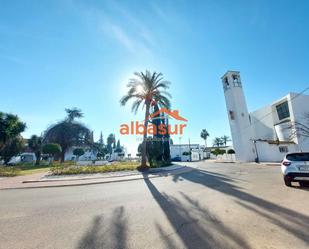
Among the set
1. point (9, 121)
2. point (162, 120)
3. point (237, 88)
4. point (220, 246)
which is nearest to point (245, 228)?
point (220, 246)

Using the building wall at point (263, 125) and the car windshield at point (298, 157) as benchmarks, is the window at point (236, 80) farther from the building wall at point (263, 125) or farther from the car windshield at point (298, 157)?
the car windshield at point (298, 157)

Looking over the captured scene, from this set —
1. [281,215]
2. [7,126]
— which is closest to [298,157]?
[281,215]

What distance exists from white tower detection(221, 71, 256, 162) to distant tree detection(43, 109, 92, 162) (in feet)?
118

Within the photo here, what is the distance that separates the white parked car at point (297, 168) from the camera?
7.53 meters

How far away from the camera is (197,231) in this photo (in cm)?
374

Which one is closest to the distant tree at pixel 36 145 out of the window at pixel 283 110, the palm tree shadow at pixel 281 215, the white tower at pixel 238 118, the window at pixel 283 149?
the palm tree shadow at pixel 281 215

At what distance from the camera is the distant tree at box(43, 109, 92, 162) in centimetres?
4059

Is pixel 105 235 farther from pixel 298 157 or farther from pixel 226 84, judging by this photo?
pixel 226 84

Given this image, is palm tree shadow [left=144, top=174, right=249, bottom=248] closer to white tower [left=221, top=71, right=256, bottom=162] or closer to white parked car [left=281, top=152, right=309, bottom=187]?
white parked car [left=281, top=152, right=309, bottom=187]

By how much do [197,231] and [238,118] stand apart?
121 ft

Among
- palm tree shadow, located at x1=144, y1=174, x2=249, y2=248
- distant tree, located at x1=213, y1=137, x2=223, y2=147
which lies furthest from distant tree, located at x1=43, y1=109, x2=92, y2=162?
distant tree, located at x1=213, y1=137, x2=223, y2=147

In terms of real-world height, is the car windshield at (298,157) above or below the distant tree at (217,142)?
below

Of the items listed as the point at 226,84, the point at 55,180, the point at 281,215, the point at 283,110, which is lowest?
the point at 281,215

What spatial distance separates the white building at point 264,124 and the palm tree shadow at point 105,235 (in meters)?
33.9
